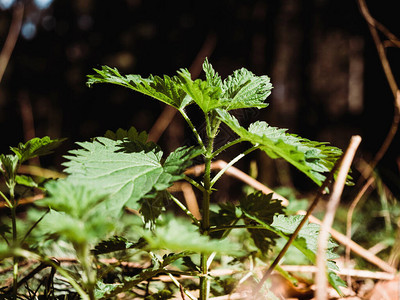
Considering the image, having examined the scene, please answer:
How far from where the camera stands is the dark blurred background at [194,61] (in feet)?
7.95

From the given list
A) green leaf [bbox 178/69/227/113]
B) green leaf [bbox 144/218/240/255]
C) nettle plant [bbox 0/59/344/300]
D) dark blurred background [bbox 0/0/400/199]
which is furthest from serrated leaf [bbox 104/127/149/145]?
dark blurred background [bbox 0/0/400/199]

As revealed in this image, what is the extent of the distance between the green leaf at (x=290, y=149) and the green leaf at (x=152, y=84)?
11cm

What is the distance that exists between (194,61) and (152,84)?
84.6 inches

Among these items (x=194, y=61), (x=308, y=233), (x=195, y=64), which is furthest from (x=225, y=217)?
(x=194, y=61)

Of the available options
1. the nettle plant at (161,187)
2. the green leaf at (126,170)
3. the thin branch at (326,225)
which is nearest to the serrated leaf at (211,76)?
the nettle plant at (161,187)

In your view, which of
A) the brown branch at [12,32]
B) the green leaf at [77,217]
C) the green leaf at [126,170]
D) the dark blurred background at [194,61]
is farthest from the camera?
the dark blurred background at [194,61]

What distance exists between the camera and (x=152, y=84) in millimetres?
551

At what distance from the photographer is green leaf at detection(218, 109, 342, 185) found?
0.44 meters

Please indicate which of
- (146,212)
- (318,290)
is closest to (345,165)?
(318,290)

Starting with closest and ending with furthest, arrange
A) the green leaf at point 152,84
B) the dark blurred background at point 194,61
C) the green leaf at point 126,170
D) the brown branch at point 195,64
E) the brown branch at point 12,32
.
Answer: the green leaf at point 126,170 < the green leaf at point 152,84 < the brown branch at point 12,32 < the dark blurred background at point 194,61 < the brown branch at point 195,64

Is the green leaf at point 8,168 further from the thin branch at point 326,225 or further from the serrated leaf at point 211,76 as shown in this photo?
the thin branch at point 326,225

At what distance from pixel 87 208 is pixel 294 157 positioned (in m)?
0.28

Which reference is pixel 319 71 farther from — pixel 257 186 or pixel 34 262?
pixel 34 262

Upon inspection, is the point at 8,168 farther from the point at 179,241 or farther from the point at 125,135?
the point at 179,241
